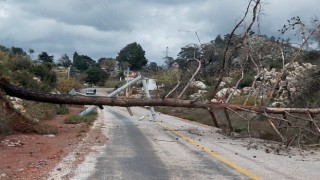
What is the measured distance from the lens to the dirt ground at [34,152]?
9266 mm

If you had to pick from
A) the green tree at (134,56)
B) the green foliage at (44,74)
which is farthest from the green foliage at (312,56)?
the green tree at (134,56)

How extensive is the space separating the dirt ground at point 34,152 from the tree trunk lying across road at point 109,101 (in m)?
1.34

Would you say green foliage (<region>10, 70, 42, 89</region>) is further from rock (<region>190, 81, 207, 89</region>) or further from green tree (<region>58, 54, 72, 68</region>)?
green tree (<region>58, 54, 72, 68</region>)

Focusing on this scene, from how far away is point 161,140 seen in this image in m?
16.2

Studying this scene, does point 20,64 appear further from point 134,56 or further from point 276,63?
point 134,56

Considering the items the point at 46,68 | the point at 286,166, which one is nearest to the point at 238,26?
the point at 286,166

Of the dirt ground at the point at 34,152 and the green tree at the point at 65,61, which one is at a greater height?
the green tree at the point at 65,61

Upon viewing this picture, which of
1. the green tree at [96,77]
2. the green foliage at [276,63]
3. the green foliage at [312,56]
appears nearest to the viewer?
the green foliage at [276,63]

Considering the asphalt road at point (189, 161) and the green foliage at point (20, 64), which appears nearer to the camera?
the asphalt road at point (189, 161)

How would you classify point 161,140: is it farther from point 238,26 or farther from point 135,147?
point 238,26

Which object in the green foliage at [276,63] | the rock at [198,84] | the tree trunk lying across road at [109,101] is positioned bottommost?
the tree trunk lying across road at [109,101]

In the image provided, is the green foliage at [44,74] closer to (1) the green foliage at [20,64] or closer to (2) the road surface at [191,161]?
(1) the green foliage at [20,64]

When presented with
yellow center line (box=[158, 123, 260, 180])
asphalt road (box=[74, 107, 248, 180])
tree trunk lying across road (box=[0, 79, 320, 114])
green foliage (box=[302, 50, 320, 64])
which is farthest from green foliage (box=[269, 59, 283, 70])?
asphalt road (box=[74, 107, 248, 180])

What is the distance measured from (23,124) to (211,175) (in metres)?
9.14
